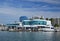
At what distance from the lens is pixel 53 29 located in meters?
108

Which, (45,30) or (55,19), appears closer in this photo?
(45,30)

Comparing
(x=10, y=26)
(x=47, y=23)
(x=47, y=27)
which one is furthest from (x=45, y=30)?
(x=10, y=26)

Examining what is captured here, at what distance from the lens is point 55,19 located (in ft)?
424

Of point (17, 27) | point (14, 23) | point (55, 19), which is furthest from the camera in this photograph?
point (55, 19)

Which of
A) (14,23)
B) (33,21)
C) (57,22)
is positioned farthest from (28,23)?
(57,22)

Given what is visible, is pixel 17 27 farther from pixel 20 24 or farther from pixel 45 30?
pixel 45 30

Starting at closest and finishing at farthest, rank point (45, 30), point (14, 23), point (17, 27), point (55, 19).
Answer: point (45, 30)
point (17, 27)
point (14, 23)
point (55, 19)

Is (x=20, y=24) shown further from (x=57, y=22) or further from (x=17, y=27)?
(x=57, y=22)

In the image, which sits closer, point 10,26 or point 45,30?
point 45,30

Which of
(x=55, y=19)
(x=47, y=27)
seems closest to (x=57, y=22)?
(x=55, y=19)

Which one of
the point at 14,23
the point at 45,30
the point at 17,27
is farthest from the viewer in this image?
the point at 14,23

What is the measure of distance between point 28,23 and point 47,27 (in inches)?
456

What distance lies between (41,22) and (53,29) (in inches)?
281

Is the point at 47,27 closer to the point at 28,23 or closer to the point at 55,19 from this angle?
the point at 28,23
